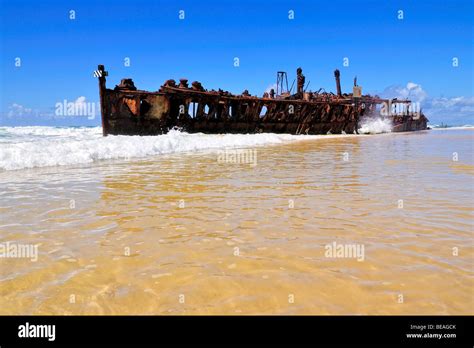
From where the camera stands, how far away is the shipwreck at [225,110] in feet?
55.2

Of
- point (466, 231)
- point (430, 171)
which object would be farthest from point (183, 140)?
point (466, 231)

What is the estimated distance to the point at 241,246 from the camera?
2811 millimetres

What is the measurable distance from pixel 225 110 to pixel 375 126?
15.8 meters

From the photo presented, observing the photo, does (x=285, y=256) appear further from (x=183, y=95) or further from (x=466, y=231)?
(x=183, y=95)

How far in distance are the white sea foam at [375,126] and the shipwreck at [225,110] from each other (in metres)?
0.42

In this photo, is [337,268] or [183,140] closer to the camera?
[337,268]

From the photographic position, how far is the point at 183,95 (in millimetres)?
18547

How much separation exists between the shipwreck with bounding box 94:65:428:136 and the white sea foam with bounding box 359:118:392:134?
42cm
